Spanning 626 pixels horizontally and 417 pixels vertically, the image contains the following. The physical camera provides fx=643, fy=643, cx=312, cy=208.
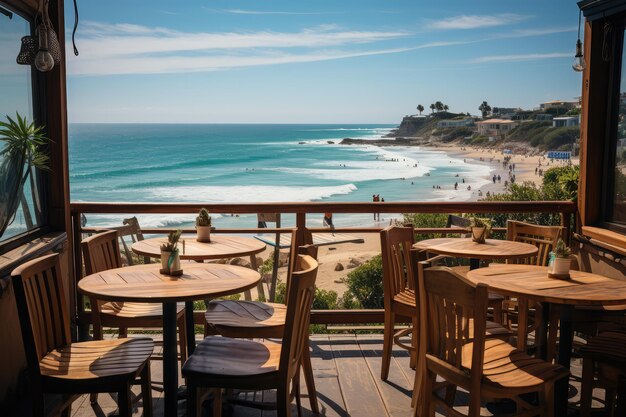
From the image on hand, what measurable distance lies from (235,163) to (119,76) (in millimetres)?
14279

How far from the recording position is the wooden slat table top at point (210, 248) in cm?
366

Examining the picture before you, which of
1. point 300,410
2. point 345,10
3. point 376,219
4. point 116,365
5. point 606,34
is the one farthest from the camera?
point 345,10

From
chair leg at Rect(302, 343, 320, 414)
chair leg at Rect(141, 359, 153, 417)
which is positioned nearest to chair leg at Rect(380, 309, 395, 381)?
chair leg at Rect(302, 343, 320, 414)

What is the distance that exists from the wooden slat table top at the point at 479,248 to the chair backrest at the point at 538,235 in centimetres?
15

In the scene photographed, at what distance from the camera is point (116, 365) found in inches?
106

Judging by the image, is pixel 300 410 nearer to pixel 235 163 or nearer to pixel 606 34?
pixel 606 34

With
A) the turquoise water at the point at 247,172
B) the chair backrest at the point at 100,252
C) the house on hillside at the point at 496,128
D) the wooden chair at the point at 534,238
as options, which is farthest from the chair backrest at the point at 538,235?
the house on hillside at the point at 496,128

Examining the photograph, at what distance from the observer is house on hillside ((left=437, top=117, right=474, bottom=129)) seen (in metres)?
55.0

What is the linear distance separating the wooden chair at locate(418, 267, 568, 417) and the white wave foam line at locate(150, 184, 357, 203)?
2984 cm

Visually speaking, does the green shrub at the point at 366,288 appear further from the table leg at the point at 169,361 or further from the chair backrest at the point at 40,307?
the chair backrest at the point at 40,307

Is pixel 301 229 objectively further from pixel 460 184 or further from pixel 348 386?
pixel 460 184

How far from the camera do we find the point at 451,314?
255cm

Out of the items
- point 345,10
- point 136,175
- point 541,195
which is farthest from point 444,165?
point 541,195

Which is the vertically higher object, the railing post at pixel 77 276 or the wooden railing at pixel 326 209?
the wooden railing at pixel 326 209
